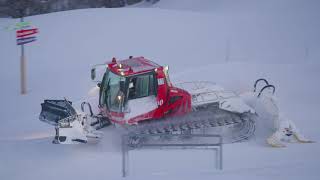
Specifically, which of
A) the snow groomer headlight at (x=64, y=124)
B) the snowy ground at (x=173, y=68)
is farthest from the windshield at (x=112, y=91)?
the snow groomer headlight at (x=64, y=124)

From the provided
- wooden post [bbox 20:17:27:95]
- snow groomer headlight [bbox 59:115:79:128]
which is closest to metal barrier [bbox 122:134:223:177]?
snow groomer headlight [bbox 59:115:79:128]

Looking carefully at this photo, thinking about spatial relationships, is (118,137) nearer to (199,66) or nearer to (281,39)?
(199,66)

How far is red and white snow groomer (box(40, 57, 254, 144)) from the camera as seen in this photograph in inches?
447

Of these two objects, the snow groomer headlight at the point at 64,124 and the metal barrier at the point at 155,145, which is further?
the snow groomer headlight at the point at 64,124

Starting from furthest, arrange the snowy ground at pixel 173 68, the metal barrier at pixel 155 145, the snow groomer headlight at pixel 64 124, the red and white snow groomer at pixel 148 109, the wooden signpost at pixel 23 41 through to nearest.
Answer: the wooden signpost at pixel 23 41 < the red and white snow groomer at pixel 148 109 < the snow groomer headlight at pixel 64 124 < the snowy ground at pixel 173 68 < the metal barrier at pixel 155 145

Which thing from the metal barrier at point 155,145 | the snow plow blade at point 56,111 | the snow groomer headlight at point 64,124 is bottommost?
the metal barrier at point 155,145

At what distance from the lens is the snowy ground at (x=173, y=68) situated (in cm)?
1031

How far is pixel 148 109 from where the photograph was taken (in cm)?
1148

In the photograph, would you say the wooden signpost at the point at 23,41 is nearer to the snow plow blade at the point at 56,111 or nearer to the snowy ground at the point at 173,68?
the snowy ground at the point at 173,68

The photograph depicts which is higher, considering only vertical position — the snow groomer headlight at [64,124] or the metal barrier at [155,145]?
the snow groomer headlight at [64,124]

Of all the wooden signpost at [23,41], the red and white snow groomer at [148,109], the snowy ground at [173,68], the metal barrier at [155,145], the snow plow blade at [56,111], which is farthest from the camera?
the wooden signpost at [23,41]

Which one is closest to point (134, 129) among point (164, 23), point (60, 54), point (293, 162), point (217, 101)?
point (217, 101)

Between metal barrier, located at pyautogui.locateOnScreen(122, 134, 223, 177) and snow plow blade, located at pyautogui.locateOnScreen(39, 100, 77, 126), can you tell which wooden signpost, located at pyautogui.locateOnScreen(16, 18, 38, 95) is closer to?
snow plow blade, located at pyautogui.locateOnScreen(39, 100, 77, 126)

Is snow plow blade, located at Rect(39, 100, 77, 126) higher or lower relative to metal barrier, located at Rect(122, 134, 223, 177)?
higher
